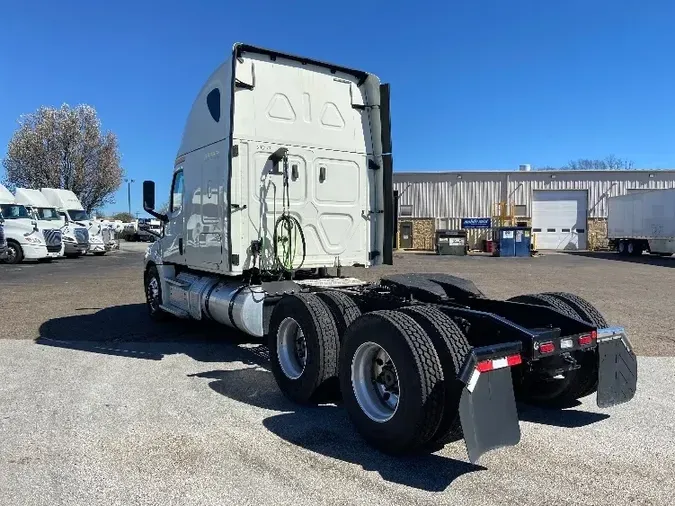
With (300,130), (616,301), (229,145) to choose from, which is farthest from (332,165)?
(616,301)

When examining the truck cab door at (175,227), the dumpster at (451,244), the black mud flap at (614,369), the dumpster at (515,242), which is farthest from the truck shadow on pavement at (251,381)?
the dumpster at (515,242)

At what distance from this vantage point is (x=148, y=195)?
8.87 metres

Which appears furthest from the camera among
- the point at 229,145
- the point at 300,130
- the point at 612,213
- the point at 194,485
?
the point at 612,213

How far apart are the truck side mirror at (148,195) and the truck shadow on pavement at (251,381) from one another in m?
1.92

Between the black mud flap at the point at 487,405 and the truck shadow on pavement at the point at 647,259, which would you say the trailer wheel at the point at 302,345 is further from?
the truck shadow on pavement at the point at 647,259

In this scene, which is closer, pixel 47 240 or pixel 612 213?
pixel 47 240

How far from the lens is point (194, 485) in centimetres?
358

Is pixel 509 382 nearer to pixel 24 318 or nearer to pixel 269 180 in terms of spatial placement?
pixel 269 180

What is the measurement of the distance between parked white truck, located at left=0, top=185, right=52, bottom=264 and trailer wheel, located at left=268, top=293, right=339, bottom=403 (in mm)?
21707

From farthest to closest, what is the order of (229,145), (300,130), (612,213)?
(612,213)
(300,130)
(229,145)

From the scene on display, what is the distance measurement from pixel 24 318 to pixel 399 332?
828 cm

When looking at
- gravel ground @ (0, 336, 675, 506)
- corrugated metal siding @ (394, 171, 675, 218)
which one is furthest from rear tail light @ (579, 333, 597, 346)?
corrugated metal siding @ (394, 171, 675, 218)

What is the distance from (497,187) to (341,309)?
40.3 metres

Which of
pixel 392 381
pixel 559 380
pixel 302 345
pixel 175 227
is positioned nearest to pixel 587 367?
pixel 559 380
